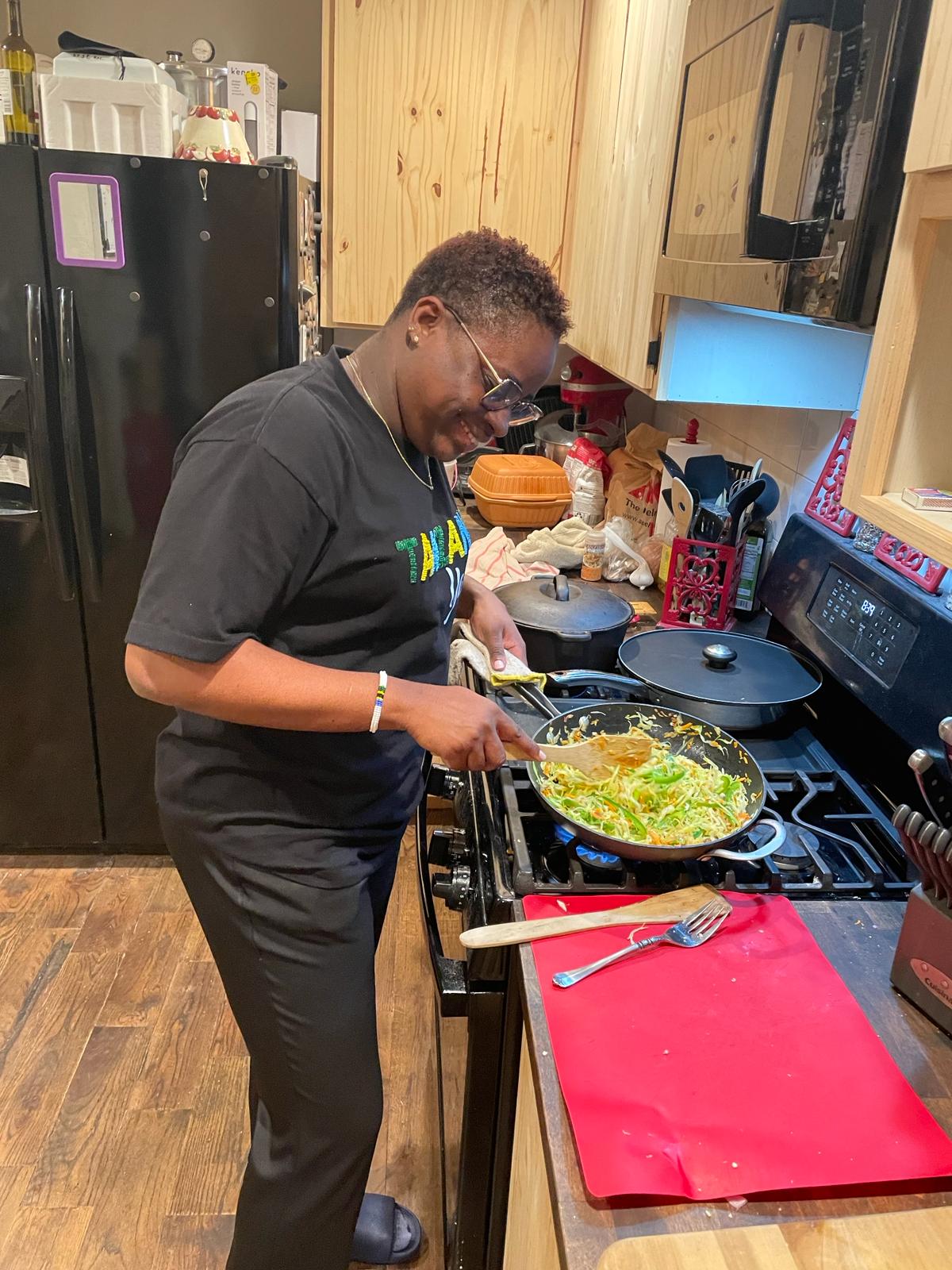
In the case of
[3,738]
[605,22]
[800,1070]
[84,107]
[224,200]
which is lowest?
[3,738]

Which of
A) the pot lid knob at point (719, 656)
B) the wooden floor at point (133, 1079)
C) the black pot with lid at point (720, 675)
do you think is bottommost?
the wooden floor at point (133, 1079)

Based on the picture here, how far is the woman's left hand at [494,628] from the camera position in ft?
4.68

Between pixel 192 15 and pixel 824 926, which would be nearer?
pixel 824 926

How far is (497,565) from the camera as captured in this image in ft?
7.14

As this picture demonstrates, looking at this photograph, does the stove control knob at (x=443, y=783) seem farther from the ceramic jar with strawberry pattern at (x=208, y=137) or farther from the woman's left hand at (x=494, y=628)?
the ceramic jar with strawberry pattern at (x=208, y=137)

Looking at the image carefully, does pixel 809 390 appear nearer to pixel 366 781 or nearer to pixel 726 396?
pixel 726 396

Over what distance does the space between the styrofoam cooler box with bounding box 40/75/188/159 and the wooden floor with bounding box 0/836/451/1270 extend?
6.03ft

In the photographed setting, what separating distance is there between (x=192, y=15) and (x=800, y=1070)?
345cm

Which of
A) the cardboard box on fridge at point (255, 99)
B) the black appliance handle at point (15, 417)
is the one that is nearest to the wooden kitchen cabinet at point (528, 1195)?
the black appliance handle at point (15, 417)

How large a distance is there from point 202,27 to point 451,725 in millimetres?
2987

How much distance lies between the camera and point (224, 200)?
6.67 ft

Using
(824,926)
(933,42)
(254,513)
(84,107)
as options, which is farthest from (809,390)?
(84,107)

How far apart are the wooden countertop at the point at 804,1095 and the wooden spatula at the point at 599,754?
29cm

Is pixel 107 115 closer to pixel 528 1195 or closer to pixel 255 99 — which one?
pixel 255 99
